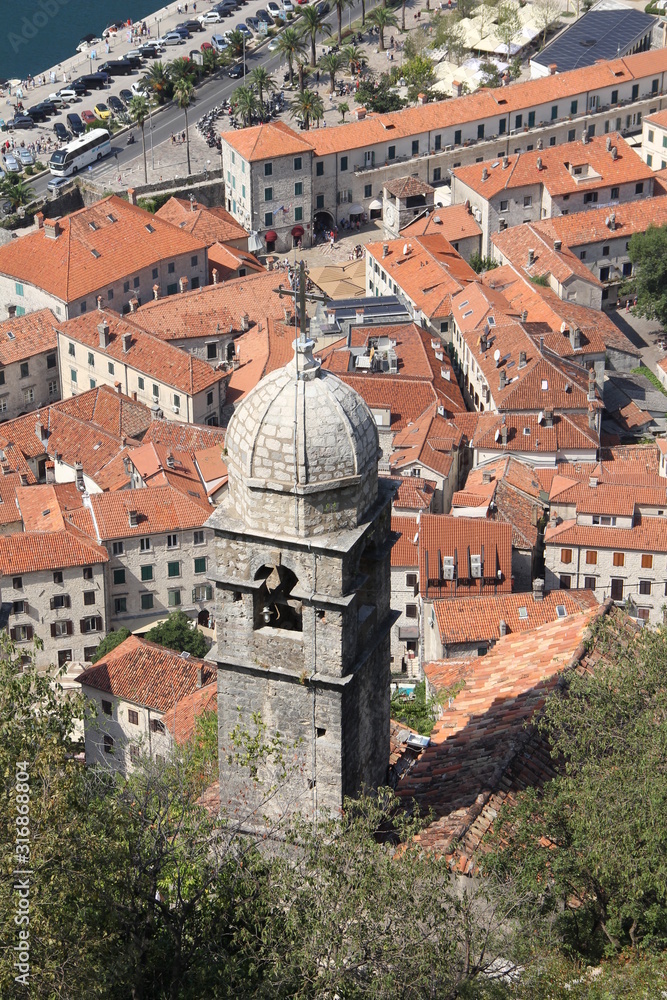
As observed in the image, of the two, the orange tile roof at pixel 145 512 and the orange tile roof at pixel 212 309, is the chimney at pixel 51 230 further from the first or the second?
the orange tile roof at pixel 145 512

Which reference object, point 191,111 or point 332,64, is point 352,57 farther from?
point 191,111

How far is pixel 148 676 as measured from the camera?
70312 mm

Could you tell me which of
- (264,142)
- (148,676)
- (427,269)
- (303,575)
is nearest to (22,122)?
(264,142)

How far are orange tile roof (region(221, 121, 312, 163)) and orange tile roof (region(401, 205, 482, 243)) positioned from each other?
9.90m

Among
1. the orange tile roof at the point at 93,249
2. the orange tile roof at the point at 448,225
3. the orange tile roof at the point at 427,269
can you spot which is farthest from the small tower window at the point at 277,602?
the orange tile roof at the point at 448,225

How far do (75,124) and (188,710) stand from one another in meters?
84.4

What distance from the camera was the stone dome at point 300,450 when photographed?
34688mm

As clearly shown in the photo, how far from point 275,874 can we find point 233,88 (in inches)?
4595

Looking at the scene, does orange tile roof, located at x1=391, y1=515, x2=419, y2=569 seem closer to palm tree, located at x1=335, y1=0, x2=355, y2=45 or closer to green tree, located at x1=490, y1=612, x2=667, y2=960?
green tree, located at x1=490, y1=612, x2=667, y2=960

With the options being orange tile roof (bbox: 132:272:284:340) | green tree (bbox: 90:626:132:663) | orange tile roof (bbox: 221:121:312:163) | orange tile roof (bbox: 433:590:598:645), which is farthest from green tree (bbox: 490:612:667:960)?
orange tile roof (bbox: 221:121:312:163)

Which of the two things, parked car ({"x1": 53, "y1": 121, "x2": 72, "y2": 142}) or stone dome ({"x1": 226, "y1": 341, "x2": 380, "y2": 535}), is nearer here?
stone dome ({"x1": 226, "y1": 341, "x2": 380, "y2": 535})

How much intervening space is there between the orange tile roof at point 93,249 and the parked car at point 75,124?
2497cm

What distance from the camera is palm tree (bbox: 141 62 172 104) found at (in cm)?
14062

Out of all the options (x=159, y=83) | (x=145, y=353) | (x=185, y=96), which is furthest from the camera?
(x=159, y=83)
